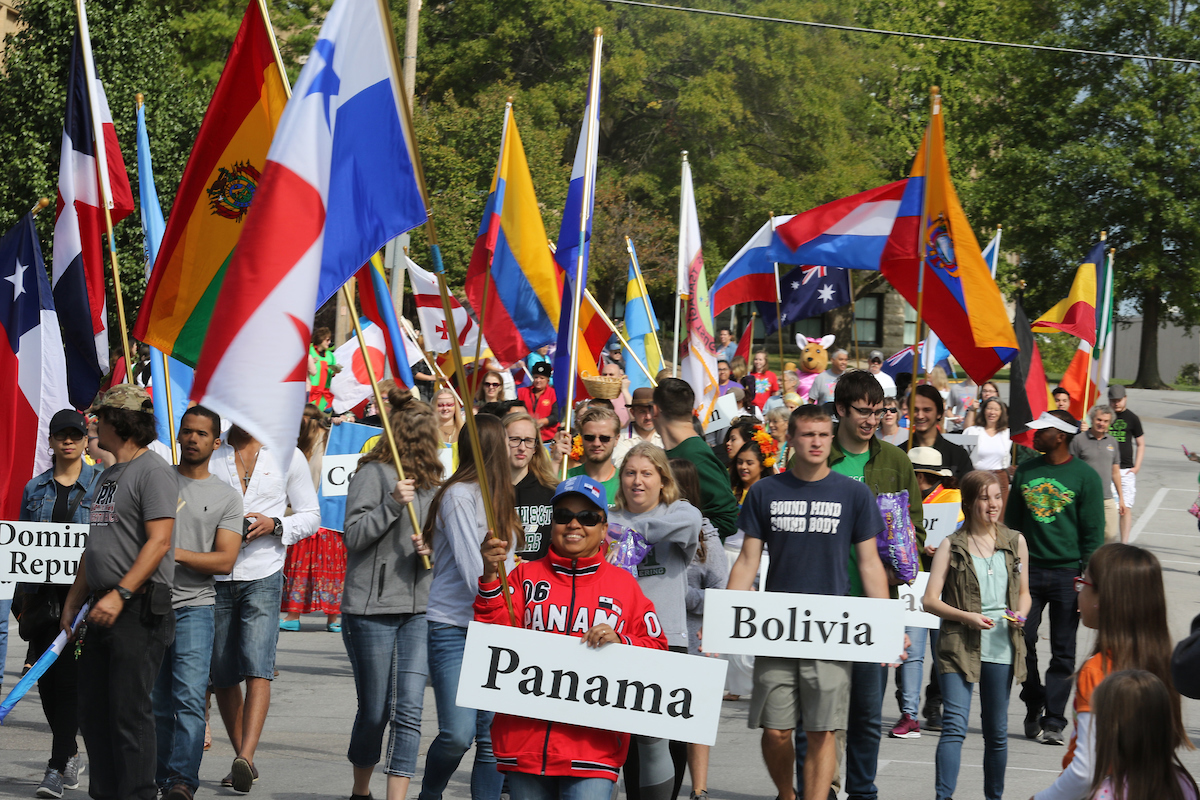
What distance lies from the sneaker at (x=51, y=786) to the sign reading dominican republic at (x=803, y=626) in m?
3.13

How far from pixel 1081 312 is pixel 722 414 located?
5201 mm

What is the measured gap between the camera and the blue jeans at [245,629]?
22.2 ft

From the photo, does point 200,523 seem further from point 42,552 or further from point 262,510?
point 42,552

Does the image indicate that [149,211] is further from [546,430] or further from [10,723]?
[546,430]

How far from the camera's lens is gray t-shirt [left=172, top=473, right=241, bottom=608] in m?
6.26

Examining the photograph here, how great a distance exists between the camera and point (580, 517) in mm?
4836

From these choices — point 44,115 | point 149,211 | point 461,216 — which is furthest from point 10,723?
point 461,216

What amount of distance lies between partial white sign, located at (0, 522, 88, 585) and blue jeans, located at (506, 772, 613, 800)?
3491 mm

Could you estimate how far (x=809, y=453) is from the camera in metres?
6.17

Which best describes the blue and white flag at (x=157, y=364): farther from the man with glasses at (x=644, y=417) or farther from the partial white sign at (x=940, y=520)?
the partial white sign at (x=940, y=520)

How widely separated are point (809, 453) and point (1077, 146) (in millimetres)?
37517

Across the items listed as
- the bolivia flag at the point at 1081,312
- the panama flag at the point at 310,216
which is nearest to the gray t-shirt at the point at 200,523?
the panama flag at the point at 310,216

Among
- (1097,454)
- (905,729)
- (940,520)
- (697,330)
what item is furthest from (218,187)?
(1097,454)

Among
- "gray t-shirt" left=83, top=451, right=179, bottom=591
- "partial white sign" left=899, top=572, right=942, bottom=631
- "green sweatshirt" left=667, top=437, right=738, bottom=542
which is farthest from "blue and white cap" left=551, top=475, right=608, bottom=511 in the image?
"partial white sign" left=899, top=572, right=942, bottom=631
